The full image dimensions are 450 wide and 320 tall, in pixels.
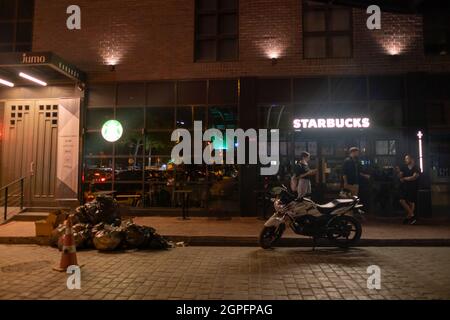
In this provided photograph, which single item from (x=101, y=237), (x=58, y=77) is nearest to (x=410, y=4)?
(x=101, y=237)

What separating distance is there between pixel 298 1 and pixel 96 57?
7475 mm

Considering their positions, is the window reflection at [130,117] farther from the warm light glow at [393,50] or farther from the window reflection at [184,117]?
the warm light glow at [393,50]

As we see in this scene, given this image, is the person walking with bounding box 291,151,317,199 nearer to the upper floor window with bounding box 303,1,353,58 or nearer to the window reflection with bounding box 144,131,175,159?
the upper floor window with bounding box 303,1,353,58

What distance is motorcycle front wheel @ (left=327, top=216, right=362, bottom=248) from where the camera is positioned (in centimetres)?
761

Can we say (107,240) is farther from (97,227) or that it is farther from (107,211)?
(107,211)

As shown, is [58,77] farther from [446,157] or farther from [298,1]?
[446,157]

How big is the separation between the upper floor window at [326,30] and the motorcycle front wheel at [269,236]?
6961mm

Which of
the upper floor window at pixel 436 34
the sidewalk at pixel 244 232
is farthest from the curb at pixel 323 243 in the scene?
the upper floor window at pixel 436 34

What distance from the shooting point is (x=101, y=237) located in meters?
7.45

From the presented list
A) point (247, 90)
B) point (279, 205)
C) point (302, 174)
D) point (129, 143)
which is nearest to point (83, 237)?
point (279, 205)

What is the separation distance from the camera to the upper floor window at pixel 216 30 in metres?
12.3

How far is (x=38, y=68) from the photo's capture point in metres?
11.0

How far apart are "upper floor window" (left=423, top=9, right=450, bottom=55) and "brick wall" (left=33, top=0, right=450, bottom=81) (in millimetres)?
316

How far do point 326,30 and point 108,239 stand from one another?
390 inches
